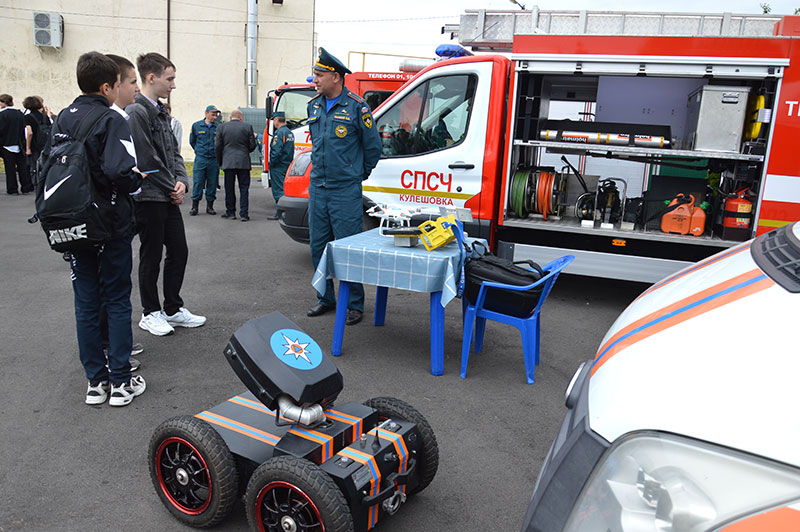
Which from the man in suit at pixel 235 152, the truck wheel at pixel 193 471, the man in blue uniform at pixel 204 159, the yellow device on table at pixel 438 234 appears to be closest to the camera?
the truck wheel at pixel 193 471

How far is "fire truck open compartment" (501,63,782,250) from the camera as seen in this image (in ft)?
17.0

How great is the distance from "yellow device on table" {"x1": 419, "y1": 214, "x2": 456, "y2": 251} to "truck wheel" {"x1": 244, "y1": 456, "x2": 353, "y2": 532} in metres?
2.08

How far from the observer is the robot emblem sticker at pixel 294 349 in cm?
237

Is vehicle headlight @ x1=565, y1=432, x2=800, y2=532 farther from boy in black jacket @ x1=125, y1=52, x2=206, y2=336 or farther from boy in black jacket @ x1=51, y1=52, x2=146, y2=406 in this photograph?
boy in black jacket @ x1=125, y1=52, x2=206, y2=336

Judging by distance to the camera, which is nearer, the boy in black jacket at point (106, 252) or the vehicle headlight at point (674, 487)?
the vehicle headlight at point (674, 487)

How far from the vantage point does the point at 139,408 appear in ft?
11.4

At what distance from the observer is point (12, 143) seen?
12.1m

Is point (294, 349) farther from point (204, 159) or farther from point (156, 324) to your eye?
point (204, 159)

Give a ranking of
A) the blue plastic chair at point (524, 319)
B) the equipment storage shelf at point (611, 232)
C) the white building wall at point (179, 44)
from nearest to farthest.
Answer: the blue plastic chair at point (524, 319)
the equipment storage shelf at point (611, 232)
the white building wall at point (179, 44)

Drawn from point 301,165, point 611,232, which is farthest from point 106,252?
point 611,232

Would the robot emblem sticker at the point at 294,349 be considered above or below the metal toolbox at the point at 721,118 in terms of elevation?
below

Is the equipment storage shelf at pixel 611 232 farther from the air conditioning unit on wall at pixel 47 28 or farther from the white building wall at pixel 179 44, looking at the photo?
the air conditioning unit on wall at pixel 47 28

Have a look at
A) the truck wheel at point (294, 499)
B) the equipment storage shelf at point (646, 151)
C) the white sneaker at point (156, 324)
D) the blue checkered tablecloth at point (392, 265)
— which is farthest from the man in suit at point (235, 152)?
the truck wheel at point (294, 499)

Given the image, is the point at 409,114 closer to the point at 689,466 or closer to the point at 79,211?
the point at 79,211
